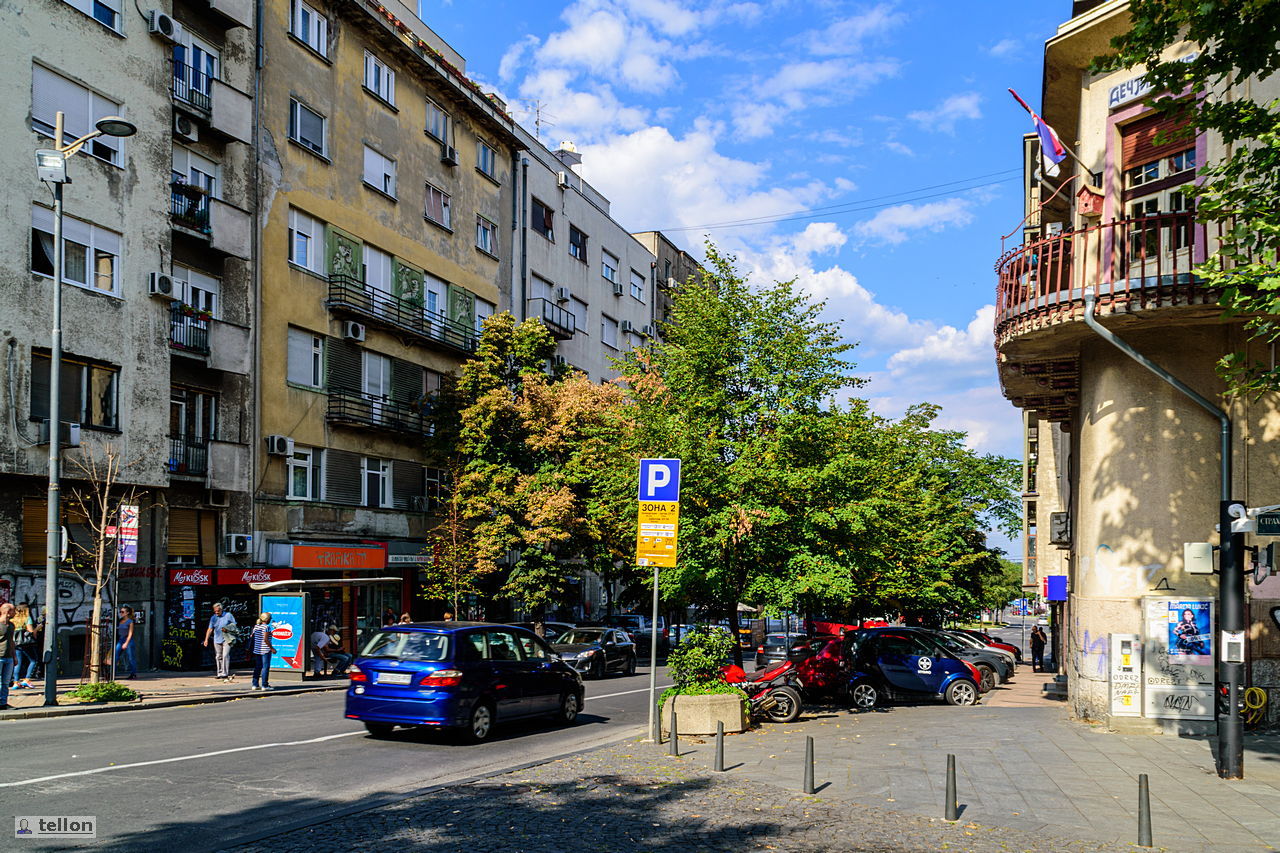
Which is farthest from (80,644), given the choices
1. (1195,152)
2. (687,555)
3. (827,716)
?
(1195,152)

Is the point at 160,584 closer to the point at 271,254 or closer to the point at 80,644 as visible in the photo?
the point at 80,644

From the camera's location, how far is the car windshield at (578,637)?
3030 centimetres

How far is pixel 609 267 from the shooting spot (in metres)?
59.8

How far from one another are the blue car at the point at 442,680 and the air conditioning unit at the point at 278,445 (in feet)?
58.9

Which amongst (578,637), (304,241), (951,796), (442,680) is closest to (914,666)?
(578,637)

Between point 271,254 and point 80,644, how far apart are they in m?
12.6

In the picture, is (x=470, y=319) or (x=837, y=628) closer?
(x=837, y=628)

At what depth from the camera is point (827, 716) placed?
19.3m

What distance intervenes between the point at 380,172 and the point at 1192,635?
3061 centimetres

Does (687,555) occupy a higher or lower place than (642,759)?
higher

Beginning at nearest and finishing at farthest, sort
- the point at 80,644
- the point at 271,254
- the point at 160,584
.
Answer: the point at 80,644
the point at 160,584
the point at 271,254

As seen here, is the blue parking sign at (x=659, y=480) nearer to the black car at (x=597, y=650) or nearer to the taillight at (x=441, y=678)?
the taillight at (x=441, y=678)

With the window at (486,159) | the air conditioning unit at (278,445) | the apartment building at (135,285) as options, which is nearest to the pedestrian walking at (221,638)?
the apartment building at (135,285)

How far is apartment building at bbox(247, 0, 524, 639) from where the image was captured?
3238 centimetres
